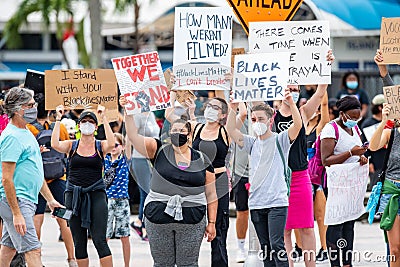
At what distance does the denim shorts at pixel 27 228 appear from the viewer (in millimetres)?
8227

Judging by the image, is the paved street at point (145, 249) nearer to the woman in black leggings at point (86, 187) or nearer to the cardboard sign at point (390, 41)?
the woman in black leggings at point (86, 187)

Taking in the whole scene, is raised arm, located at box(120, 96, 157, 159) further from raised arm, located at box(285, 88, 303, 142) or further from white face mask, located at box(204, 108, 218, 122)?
raised arm, located at box(285, 88, 303, 142)

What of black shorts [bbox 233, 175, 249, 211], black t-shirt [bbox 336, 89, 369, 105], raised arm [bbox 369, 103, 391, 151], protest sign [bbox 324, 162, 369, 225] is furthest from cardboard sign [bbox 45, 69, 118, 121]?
black t-shirt [bbox 336, 89, 369, 105]

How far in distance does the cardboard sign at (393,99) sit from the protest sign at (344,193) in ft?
2.83

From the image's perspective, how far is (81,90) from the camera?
975cm

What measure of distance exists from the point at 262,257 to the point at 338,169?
116 centimetres

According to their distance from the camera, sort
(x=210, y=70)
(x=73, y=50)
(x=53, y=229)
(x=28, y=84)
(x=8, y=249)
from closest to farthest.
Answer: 1. (x=8, y=249)
2. (x=210, y=70)
3. (x=28, y=84)
4. (x=53, y=229)
5. (x=73, y=50)

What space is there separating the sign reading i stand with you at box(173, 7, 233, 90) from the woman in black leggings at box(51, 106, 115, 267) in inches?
40.6

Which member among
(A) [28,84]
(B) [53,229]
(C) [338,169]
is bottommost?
(B) [53,229]

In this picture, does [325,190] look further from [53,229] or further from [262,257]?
[53,229]

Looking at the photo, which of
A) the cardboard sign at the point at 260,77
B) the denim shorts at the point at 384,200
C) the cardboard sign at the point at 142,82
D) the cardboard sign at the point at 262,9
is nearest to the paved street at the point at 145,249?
the denim shorts at the point at 384,200

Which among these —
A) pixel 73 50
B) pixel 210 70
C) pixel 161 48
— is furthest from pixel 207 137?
pixel 161 48

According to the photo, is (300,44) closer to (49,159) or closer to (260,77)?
(260,77)

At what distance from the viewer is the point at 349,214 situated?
9484 mm
